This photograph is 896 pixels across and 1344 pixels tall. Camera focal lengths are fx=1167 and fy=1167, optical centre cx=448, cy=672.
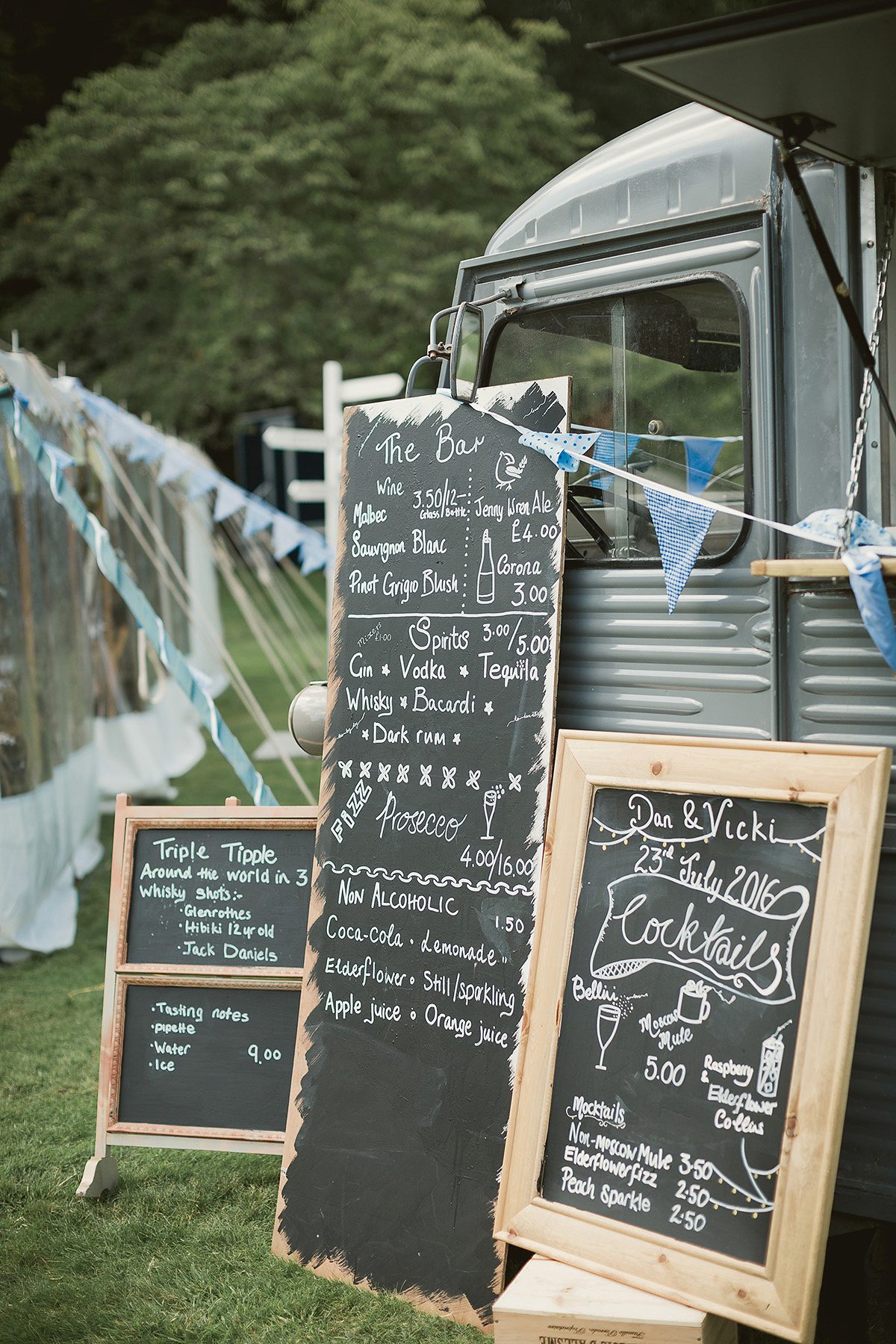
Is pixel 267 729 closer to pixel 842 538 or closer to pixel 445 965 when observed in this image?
pixel 445 965

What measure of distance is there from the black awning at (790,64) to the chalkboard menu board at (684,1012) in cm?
141

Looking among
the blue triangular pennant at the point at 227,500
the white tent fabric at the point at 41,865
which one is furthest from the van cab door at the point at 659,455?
the blue triangular pennant at the point at 227,500

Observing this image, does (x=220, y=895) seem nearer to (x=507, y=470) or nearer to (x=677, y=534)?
(x=507, y=470)

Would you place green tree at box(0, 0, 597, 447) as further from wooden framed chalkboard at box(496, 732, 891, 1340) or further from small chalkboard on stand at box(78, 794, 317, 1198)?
wooden framed chalkboard at box(496, 732, 891, 1340)

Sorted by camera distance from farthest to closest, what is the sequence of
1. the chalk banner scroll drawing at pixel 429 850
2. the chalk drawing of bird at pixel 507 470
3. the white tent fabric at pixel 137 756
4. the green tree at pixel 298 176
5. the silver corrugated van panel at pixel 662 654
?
the green tree at pixel 298 176, the white tent fabric at pixel 137 756, the chalk drawing of bird at pixel 507 470, the chalk banner scroll drawing at pixel 429 850, the silver corrugated van panel at pixel 662 654

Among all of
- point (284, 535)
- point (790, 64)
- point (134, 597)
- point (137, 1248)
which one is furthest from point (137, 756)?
point (790, 64)

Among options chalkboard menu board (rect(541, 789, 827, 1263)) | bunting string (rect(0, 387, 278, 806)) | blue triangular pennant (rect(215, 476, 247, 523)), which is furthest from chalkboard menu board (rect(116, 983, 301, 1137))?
blue triangular pennant (rect(215, 476, 247, 523))

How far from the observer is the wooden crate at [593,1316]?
87.9 inches

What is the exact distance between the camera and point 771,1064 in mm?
2342

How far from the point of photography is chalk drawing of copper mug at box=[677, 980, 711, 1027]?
2465 mm

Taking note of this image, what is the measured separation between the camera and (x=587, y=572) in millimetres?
A: 3020

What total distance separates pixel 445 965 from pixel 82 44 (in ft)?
65.2

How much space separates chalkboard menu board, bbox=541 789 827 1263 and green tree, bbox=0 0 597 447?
1435cm

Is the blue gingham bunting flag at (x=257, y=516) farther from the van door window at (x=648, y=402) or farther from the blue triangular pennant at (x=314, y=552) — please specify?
the van door window at (x=648, y=402)
